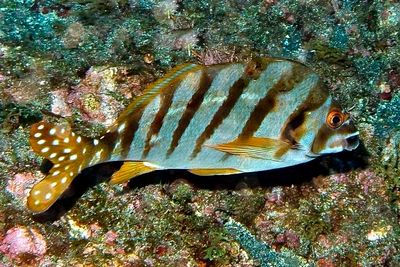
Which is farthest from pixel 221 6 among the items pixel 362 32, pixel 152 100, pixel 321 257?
pixel 321 257

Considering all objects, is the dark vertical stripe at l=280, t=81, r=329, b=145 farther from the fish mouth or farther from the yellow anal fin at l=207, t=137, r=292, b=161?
the fish mouth

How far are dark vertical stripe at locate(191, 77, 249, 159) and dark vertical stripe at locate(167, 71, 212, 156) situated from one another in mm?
131

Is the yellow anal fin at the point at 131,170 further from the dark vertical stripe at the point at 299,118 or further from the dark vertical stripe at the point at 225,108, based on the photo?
the dark vertical stripe at the point at 299,118

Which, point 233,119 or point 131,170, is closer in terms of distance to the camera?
point 233,119

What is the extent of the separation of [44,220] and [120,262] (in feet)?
2.26

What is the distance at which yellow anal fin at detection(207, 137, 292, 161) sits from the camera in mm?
3238

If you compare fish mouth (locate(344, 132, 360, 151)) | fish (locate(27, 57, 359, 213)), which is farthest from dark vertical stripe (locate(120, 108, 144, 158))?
fish mouth (locate(344, 132, 360, 151))

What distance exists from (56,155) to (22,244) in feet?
2.57

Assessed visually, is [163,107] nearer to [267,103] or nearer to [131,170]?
[131,170]

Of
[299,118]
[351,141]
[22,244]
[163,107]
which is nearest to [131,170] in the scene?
[163,107]

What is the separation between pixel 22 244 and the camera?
145 inches

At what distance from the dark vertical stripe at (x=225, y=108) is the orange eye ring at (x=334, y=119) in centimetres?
61

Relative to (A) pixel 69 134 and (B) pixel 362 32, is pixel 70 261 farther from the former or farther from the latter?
(B) pixel 362 32

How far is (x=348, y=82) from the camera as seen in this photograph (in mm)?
4902
